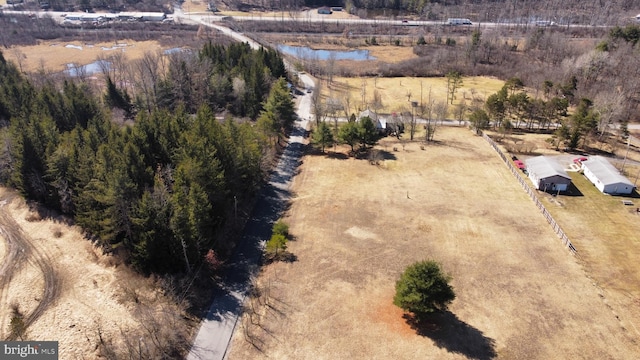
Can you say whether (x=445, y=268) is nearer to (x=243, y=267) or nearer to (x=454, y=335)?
(x=454, y=335)

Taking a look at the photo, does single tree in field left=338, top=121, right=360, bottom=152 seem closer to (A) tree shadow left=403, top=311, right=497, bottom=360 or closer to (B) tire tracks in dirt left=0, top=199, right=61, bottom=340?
(A) tree shadow left=403, top=311, right=497, bottom=360

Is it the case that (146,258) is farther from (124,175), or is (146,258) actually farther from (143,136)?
(143,136)

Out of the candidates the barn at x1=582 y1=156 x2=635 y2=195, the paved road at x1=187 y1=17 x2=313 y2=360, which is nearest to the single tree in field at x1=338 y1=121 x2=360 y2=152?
the paved road at x1=187 y1=17 x2=313 y2=360

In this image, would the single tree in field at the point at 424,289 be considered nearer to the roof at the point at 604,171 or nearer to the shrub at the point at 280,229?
the shrub at the point at 280,229

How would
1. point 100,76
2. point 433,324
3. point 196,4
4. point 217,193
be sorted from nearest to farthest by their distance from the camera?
point 433,324
point 217,193
point 100,76
point 196,4

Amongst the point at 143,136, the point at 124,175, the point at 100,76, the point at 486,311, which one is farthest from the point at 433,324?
the point at 100,76

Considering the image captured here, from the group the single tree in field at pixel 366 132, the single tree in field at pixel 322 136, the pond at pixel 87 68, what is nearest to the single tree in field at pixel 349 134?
the single tree in field at pixel 366 132
